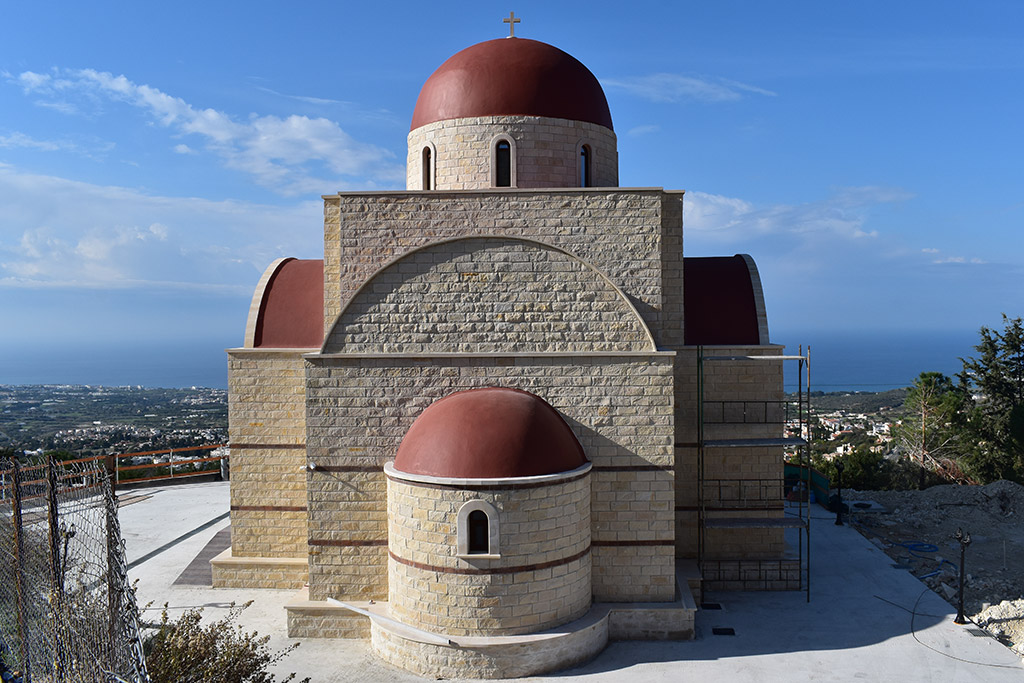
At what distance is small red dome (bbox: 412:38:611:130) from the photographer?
1338 cm

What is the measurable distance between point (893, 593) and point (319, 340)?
1132 centimetres

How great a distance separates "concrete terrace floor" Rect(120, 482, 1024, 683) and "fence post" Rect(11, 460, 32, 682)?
3.38 meters

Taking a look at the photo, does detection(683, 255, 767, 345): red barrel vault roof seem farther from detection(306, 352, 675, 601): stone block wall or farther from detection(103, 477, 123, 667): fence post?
detection(103, 477, 123, 667): fence post

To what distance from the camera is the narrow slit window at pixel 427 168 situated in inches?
549

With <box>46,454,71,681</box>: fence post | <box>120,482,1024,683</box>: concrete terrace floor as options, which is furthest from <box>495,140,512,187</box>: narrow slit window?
<box>46,454,71,681</box>: fence post

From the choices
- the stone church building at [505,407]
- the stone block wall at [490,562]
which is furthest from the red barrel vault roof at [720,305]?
the stone block wall at [490,562]

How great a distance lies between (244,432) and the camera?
13156mm

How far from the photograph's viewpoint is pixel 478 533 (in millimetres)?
10047

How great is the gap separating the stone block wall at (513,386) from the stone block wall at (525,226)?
50.7 inches

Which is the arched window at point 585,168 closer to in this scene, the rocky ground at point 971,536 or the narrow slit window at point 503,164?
the narrow slit window at point 503,164

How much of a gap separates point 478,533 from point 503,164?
276 inches

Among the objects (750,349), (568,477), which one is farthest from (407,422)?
(750,349)

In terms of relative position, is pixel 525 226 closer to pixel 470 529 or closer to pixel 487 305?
pixel 487 305

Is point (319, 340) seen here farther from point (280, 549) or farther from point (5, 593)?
point (5, 593)
